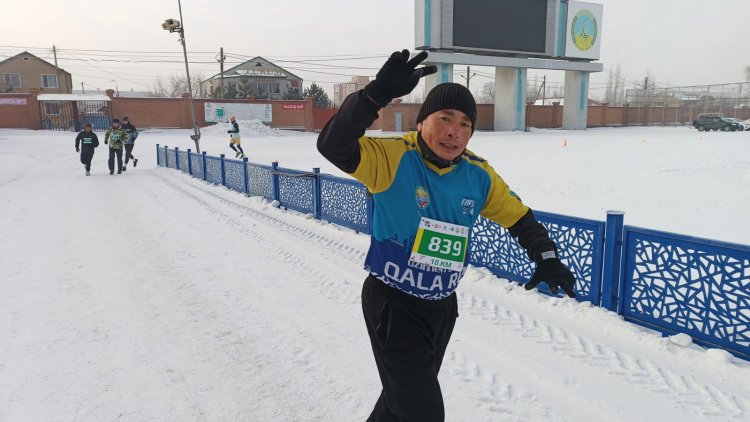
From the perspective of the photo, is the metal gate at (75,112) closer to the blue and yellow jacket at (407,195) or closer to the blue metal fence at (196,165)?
the blue metal fence at (196,165)

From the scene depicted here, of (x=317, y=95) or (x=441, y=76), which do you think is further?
(x=317, y=95)

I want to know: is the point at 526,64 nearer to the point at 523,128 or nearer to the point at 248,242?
the point at 523,128

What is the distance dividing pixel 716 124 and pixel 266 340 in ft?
139

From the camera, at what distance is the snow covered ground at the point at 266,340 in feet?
9.37

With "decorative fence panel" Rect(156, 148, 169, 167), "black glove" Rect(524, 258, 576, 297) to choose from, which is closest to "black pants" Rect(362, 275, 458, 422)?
"black glove" Rect(524, 258, 576, 297)

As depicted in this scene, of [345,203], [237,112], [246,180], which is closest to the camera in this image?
[345,203]

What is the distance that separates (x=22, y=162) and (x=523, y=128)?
32883 millimetres

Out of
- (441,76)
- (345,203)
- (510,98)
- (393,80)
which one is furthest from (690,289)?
(510,98)

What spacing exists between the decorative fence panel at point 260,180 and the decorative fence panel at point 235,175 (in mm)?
371

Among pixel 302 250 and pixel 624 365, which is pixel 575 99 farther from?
pixel 624 365

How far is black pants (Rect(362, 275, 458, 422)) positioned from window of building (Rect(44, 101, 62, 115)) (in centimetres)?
3795

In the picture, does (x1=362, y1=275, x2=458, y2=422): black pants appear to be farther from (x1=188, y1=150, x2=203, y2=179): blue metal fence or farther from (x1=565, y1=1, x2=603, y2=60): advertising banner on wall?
(x1=565, y1=1, x2=603, y2=60): advertising banner on wall

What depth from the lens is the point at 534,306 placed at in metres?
4.39

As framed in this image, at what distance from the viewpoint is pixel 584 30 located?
38594 mm
